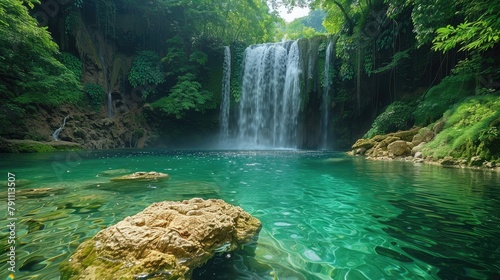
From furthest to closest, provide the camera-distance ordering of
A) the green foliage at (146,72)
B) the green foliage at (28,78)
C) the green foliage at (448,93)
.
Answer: the green foliage at (146,72)
the green foliage at (28,78)
the green foliage at (448,93)

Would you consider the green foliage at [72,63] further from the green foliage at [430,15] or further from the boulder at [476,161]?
the boulder at [476,161]

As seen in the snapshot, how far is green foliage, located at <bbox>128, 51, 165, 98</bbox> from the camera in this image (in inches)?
957

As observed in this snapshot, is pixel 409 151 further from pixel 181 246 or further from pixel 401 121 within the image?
pixel 181 246

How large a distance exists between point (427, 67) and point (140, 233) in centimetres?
1882

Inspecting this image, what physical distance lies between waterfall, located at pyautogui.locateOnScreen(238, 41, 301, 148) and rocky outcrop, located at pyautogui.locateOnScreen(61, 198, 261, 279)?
1959cm

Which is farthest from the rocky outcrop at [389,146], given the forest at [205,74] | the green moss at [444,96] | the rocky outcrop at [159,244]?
Result: the rocky outcrop at [159,244]

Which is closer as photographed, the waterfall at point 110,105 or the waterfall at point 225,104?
the waterfall at point 110,105

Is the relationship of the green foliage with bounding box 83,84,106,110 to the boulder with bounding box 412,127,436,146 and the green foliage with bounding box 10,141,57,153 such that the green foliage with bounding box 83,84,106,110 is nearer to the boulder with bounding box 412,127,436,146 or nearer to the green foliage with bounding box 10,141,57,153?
the green foliage with bounding box 10,141,57,153

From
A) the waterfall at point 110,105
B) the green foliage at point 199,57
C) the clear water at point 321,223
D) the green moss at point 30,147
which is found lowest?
the clear water at point 321,223

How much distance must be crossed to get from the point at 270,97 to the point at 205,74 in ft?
24.1

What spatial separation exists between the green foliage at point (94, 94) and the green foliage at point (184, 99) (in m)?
4.21

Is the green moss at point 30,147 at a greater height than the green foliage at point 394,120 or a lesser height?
lesser

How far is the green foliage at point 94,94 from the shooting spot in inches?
853

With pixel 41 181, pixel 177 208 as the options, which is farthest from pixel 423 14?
pixel 41 181
